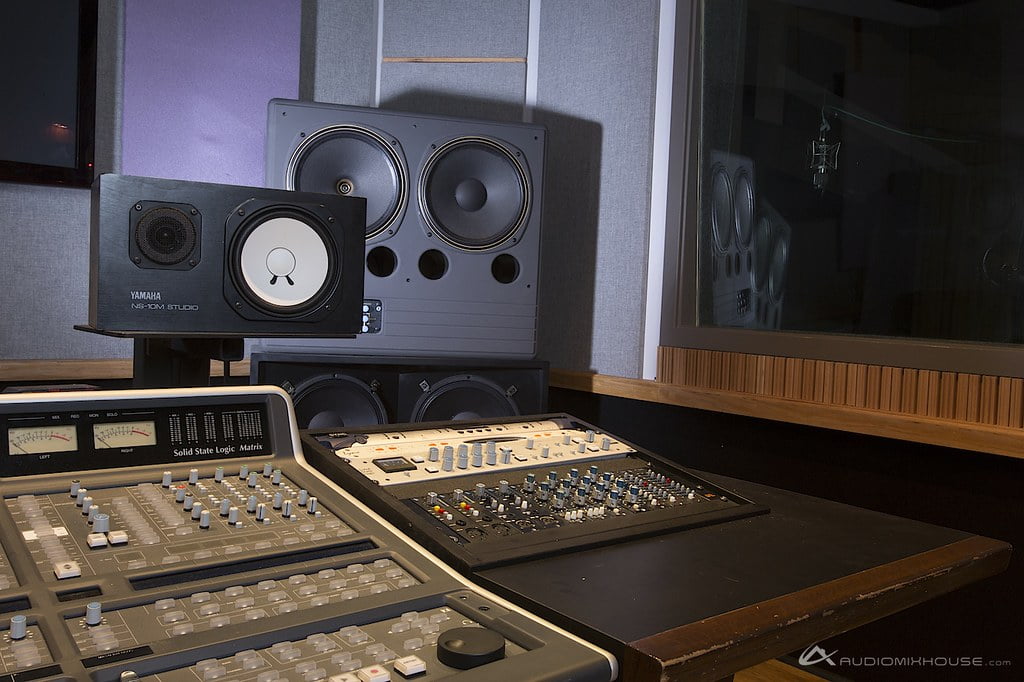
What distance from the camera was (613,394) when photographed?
2.44 metres

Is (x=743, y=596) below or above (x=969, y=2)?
below

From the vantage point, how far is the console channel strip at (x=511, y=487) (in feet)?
2.70

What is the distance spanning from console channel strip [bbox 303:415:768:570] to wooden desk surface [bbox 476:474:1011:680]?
0.10 ft

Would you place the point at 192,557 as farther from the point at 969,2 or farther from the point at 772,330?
the point at 969,2

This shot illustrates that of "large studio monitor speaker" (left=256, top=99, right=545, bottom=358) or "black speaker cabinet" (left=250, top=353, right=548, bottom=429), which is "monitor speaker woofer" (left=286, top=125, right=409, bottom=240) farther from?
"black speaker cabinet" (left=250, top=353, right=548, bottom=429)

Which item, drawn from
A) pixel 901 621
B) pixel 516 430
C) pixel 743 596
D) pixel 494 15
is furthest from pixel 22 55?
pixel 901 621

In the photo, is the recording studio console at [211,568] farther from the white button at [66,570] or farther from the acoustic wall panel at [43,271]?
the acoustic wall panel at [43,271]

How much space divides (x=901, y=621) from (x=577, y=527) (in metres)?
1.39

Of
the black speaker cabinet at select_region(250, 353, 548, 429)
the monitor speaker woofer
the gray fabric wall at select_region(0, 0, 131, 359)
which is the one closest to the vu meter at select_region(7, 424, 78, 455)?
the black speaker cabinet at select_region(250, 353, 548, 429)

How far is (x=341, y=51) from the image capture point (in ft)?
9.00

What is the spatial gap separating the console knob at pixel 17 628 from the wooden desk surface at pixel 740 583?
13.4 inches

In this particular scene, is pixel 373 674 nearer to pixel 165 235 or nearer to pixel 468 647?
pixel 468 647

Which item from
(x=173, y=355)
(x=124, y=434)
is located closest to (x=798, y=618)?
(x=124, y=434)

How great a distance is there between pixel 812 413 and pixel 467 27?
1548 mm
